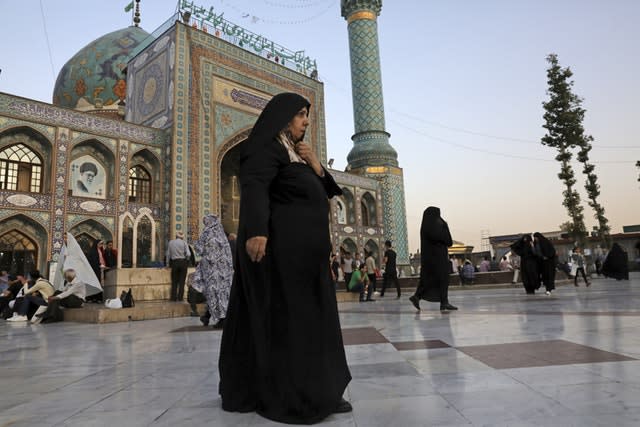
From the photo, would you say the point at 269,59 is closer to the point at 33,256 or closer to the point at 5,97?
the point at 5,97

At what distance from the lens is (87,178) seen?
1401cm

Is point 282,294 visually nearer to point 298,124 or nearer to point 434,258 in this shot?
point 298,124

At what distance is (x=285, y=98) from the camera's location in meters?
1.85

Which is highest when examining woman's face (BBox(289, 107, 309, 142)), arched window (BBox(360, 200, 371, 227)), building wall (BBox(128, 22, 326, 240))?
Result: building wall (BBox(128, 22, 326, 240))

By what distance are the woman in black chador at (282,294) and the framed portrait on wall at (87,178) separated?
13922 mm

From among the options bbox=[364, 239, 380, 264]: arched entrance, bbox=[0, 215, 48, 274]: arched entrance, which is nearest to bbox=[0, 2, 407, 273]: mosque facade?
bbox=[0, 215, 48, 274]: arched entrance

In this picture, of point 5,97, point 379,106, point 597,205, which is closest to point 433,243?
point 5,97

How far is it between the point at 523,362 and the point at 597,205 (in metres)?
17.4

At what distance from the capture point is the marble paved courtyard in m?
1.33

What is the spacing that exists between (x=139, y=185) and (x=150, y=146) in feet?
4.66

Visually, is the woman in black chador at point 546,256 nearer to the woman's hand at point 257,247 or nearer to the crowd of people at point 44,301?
the woman's hand at point 257,247

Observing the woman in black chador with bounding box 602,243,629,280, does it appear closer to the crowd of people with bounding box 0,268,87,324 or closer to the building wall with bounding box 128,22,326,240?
the building wall with bounding box 128,22,326,240

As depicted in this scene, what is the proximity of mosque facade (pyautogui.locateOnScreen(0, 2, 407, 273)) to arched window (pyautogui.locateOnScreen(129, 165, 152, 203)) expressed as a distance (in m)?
0.03

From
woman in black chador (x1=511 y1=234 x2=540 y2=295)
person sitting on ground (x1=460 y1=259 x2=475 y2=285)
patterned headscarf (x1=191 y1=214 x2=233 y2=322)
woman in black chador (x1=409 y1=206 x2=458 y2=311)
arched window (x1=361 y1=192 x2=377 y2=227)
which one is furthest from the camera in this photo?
arched window (x1=361 y1=192 x2=377 y2=227)
